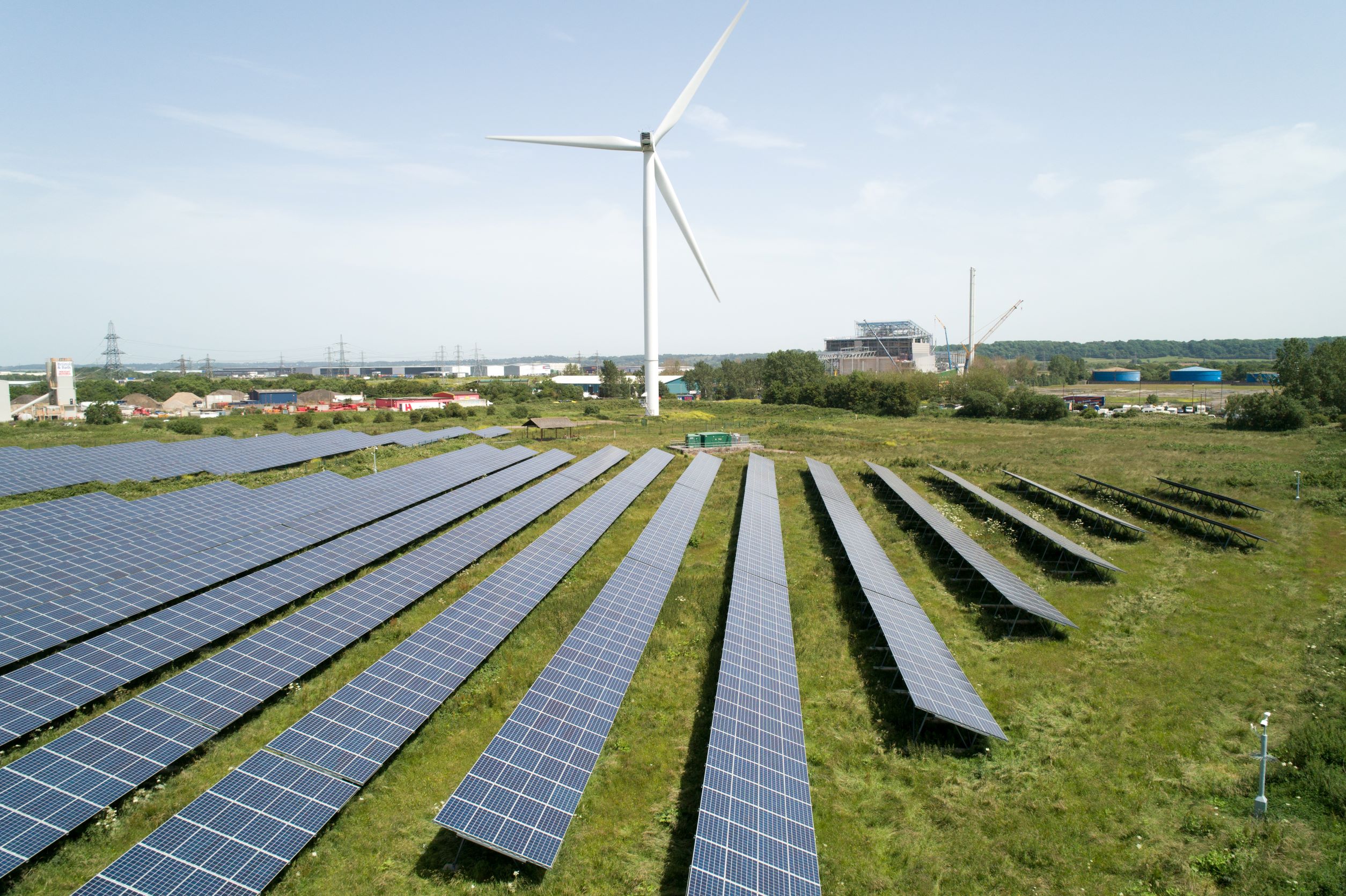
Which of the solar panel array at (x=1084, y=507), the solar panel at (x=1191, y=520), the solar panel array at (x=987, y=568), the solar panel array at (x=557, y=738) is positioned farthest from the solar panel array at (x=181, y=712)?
the solar panel at (x=1191, y=520)

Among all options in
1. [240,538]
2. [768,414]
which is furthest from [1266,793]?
[768,414]

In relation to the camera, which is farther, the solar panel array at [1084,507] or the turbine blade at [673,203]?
the turbine blade at [673,203]

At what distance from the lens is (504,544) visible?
99.7 feet

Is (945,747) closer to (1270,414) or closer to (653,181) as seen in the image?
(653,181)

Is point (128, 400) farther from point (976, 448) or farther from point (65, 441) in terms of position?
point (976, 448)

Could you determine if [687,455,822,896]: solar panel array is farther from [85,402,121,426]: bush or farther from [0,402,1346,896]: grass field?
[85,402,121,426]: bush

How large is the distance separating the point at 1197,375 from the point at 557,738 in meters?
237

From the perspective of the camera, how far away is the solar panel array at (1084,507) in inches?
1315

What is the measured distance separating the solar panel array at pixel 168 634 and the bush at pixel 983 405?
9683cm

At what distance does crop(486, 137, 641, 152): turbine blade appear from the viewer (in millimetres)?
64562

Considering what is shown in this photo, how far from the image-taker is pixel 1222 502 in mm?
39438

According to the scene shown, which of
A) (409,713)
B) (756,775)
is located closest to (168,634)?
(409,713)

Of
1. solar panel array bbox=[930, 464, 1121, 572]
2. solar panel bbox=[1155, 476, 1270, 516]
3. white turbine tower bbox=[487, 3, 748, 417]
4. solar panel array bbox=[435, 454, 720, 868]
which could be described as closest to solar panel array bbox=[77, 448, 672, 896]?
solar panel array bbox=[435, 454, 720, 868]

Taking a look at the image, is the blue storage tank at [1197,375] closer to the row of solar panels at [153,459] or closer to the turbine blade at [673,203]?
the turbine blade at [673,203]
